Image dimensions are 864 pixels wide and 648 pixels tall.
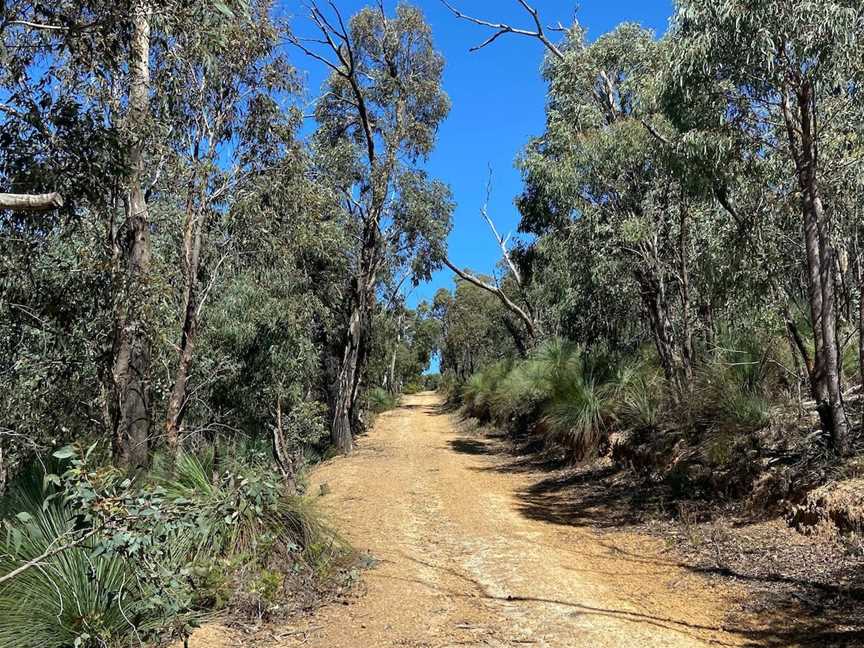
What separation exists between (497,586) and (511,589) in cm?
16

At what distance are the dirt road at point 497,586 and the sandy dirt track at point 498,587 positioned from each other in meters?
0.01

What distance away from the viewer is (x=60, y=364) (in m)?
7.51

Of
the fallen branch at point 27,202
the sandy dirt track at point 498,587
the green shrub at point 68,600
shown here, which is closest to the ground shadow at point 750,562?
the sandy dirt track at point 498,587


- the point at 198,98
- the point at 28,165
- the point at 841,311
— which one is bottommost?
the point at 841,311

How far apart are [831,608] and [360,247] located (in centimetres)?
1529

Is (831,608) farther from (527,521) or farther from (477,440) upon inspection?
(477,440)

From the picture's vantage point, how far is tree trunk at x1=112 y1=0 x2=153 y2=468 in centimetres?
725

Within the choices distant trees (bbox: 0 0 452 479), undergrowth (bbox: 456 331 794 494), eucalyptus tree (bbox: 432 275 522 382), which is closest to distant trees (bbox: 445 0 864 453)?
undergrowth (bbox: 456 331 794 494)

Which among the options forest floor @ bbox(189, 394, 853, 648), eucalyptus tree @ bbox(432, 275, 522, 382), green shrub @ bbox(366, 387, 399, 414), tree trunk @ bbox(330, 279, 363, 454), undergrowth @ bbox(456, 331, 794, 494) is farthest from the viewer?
eucalyptus tree @ bbox(432, 275, 522, 382)

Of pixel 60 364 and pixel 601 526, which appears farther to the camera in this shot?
pixel 601 526

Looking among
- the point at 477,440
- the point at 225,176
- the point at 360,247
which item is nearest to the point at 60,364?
the point at 225,176

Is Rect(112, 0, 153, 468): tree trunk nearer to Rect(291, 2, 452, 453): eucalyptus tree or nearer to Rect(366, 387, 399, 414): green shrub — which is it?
Rect(291, 2, 452, 453): eucalyptus tree

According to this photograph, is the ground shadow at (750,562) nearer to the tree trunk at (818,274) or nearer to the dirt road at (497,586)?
the dirt road at (497,586)

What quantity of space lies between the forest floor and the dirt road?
0.02 meters
